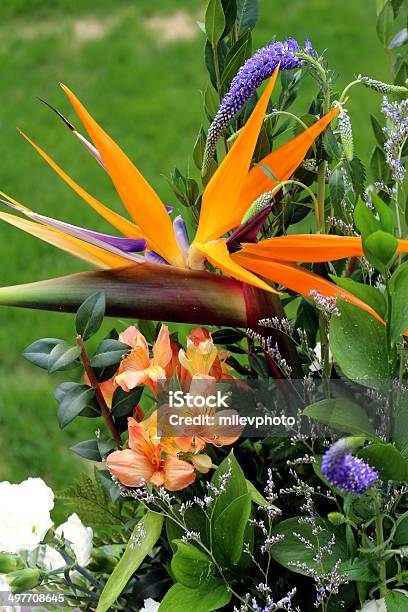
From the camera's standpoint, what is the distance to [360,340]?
0.56 metres

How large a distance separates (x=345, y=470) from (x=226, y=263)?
0.19 m

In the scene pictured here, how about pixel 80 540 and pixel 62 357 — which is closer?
pixel 62 357

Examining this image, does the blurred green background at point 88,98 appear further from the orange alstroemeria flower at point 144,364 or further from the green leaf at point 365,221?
the green leaf at point 365,221

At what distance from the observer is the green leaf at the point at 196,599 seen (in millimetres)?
597

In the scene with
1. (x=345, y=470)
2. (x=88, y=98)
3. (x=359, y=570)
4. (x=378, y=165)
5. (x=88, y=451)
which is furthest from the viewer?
(x=88, y=98)

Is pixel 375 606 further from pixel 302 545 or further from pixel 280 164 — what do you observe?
pixel 280 164

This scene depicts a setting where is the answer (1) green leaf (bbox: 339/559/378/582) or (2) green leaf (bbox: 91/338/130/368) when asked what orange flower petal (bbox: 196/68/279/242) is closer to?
(2) green leaf (bbox: 91/338/130/368)

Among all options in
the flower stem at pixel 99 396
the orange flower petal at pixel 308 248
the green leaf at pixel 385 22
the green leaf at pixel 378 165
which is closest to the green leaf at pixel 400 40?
the green leaf at pixel 385 22

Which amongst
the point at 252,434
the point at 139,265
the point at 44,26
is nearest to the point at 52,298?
the point at 139,265

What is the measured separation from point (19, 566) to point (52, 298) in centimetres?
19

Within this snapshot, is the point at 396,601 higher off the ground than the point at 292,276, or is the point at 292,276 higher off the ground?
the point at 292,276

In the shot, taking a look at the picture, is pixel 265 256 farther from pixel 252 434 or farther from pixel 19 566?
pixel 19 566

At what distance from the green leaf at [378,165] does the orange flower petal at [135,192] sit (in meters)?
0.25

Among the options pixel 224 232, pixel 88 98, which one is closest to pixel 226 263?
pixel 224 232
